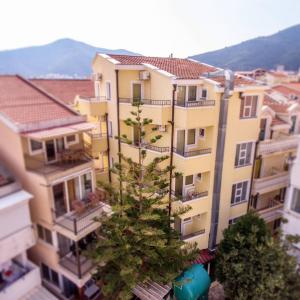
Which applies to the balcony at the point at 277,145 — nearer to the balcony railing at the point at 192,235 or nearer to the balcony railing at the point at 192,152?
the balcony railing at the point at 192,152

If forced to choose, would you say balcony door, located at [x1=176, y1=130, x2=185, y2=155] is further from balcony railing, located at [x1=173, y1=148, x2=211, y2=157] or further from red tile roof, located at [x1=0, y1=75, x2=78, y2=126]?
red tile roof, located at [x1=0, y1=75, x2=78, y2=126]

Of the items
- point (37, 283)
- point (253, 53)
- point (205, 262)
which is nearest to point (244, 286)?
point (205, 262)

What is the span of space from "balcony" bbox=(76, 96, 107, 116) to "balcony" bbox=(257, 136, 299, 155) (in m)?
9.45

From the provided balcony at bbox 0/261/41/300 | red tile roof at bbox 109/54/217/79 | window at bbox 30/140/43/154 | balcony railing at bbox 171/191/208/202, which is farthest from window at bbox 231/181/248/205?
balcony at bbox 0/261/41/300

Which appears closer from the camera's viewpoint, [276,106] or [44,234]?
[44,234]

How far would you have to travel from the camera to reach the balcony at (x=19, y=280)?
8171 mm

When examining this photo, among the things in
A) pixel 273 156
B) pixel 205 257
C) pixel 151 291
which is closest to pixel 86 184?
pixel 151 291

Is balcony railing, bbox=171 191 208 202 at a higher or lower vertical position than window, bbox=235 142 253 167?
lower

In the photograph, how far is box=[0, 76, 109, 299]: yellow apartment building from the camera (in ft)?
26.8

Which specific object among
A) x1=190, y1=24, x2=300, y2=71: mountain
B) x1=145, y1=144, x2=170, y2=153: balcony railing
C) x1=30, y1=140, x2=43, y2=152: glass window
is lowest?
x1=145, y1=144, x2=170, y2=153: balcony railing

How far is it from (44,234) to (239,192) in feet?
Result: 35.7

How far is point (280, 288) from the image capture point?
32.6 feet

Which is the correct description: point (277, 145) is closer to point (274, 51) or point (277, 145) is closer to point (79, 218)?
point (79, 218)

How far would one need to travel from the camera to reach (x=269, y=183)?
49.5ft
